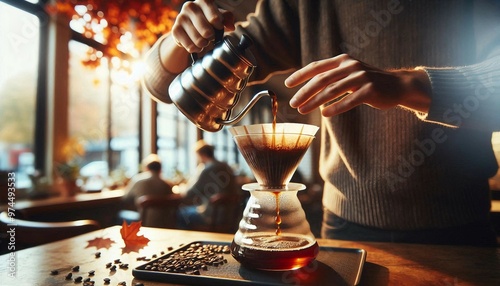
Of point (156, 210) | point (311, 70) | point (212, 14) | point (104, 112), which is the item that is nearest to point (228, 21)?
point (212, 14)

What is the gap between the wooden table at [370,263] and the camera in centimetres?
80

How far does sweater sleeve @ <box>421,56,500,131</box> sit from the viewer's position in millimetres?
906

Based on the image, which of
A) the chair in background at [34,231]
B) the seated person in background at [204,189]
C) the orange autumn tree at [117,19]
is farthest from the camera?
the orange autumn tree at [117,19]

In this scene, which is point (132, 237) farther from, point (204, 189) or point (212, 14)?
point (204, 189)

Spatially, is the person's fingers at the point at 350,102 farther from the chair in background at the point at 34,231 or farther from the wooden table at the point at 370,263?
the chair in background at the point at 34,231

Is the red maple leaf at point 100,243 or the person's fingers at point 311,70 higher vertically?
the person's fingers at point 311,70

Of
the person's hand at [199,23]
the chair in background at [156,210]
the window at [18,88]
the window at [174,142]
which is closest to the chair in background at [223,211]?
the chair in background at [156,210]

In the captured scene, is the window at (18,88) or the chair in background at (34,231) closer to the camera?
the chair in background at (34,231)

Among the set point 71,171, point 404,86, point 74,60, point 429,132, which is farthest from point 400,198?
point 74,60

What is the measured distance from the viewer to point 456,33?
1293mm

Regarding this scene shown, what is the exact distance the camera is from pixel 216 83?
101cm

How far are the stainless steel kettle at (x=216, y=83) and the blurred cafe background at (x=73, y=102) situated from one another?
2440mm

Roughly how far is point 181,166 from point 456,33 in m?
7.09

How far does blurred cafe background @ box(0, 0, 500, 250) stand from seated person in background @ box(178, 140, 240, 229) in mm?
463
